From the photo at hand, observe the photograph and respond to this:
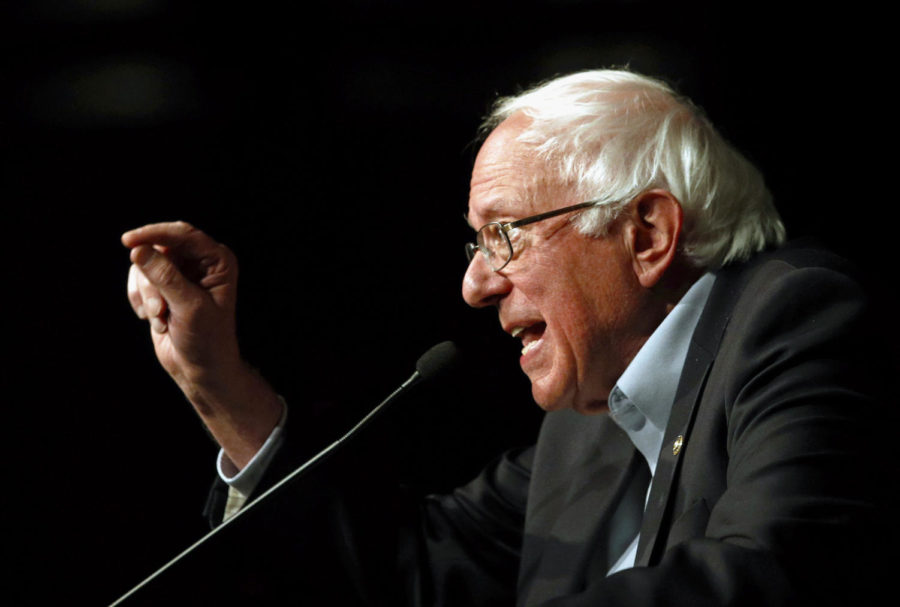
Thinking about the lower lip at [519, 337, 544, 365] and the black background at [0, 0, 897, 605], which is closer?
the lower lip at [519, 337, 544, 365]

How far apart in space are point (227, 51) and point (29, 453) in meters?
1.12

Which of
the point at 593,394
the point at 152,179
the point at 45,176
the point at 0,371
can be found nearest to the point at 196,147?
the point at 152,179

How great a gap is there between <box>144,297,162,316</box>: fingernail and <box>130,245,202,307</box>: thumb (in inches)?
1.1

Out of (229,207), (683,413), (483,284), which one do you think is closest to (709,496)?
(683,413)

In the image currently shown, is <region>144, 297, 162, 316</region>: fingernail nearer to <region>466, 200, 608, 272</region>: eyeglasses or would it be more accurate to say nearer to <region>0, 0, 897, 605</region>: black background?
<region>0, 0, 897, 605</region>: black background

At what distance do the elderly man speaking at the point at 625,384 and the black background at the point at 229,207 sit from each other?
305 millimetres

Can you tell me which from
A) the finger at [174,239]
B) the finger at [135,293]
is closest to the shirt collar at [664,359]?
the finger at [174,239]

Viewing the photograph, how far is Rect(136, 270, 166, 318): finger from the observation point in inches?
76.0

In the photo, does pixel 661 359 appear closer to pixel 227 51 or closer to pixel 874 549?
pixel 874 549

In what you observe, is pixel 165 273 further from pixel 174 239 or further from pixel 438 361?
pixel 438 361

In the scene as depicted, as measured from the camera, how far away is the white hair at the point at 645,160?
1.75 m

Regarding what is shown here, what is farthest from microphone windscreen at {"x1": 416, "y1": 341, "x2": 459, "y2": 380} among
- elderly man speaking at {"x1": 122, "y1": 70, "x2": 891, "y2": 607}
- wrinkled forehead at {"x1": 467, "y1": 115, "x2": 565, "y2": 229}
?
wrinkled forehead at {"x1": 467, "y1": 115, "x2": 565, "y2": 229}

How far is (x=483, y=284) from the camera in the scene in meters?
1.86

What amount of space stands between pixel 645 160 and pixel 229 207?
1140 millimetres
